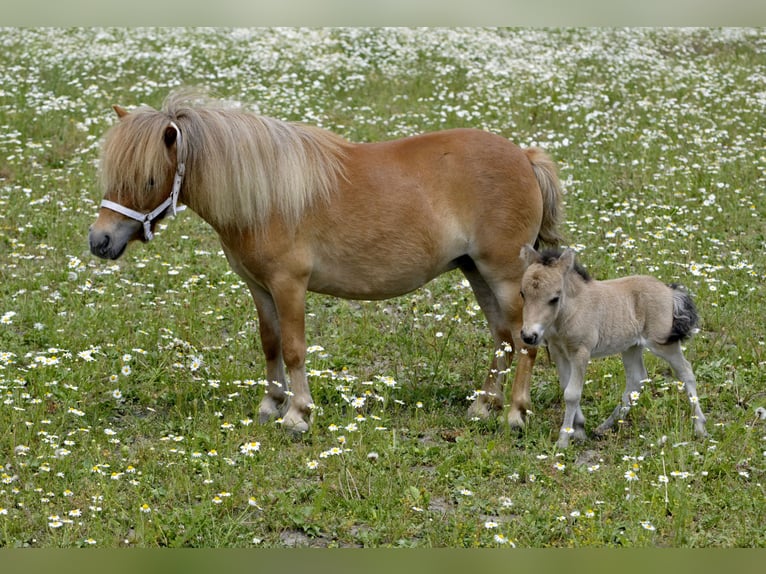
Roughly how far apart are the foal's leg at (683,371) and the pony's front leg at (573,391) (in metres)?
0.57

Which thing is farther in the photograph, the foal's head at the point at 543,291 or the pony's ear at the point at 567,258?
the pony's ear at the point at 567,258

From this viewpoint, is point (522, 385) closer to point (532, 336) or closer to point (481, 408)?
point (481, 408)

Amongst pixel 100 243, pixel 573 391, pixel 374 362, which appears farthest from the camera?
pixel 374 362

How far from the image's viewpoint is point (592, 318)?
649cm

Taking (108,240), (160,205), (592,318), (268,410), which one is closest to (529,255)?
(592,318)

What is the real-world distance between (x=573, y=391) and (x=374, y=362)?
2.21m

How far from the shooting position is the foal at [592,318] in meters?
6.28

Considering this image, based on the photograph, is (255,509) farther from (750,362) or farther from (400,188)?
(750,362)

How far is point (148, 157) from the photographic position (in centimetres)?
654

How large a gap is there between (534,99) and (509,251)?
8.57 metres

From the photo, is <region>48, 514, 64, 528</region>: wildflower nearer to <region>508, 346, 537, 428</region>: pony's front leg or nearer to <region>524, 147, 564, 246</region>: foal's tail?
<region>508, 346, 537, 428</region>: pony's front leg

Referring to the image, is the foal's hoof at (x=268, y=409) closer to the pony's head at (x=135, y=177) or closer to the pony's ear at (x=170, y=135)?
the pony's head at (x=135, y=177)

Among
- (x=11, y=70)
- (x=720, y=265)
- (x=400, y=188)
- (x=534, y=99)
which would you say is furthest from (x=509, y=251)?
(x=11, y=70)

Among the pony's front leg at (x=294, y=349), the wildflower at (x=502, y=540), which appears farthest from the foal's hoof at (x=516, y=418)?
the wildflower at (x=502, y=540)
